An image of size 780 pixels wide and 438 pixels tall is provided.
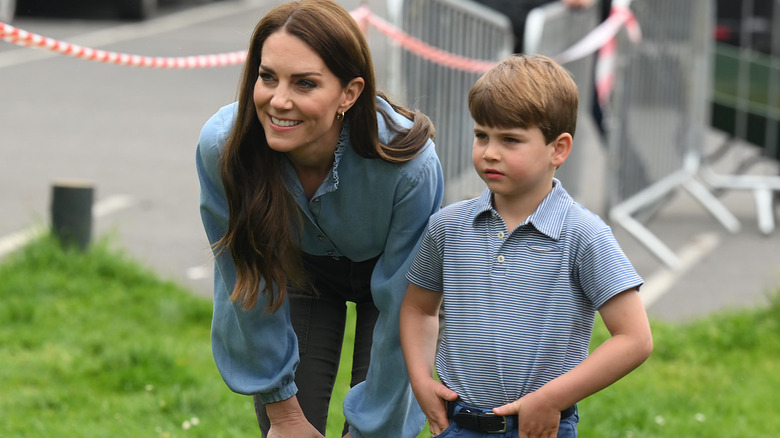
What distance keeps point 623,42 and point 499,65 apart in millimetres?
4446

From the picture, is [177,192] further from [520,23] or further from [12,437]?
[12,437]

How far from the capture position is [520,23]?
7.48m

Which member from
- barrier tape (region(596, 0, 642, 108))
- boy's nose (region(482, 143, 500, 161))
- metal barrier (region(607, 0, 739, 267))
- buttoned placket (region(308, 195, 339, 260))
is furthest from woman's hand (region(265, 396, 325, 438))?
metal barrier (region(607, 0, 739, 267))

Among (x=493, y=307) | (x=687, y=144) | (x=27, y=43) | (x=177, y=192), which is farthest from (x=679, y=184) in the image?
(x=493, y=307)

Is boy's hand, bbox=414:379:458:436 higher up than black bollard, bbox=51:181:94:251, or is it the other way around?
boy's hand, bbox=414:379:458:436

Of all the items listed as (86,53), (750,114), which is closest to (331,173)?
(86,53)

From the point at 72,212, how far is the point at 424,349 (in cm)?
359

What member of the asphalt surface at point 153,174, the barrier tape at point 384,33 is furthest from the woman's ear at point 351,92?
the asphalt surface at point 153,174

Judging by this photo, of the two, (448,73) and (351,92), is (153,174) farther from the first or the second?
(351,92)

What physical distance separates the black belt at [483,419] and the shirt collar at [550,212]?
1.39 ft

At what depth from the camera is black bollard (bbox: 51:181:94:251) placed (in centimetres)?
602

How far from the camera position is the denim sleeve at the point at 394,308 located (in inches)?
122

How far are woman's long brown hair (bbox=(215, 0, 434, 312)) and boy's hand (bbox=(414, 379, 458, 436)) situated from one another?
526 millimetres

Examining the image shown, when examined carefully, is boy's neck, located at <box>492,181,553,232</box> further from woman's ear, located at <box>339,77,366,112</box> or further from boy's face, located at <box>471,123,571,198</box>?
woman's ear, located at <box>339,77,366,112</box>
